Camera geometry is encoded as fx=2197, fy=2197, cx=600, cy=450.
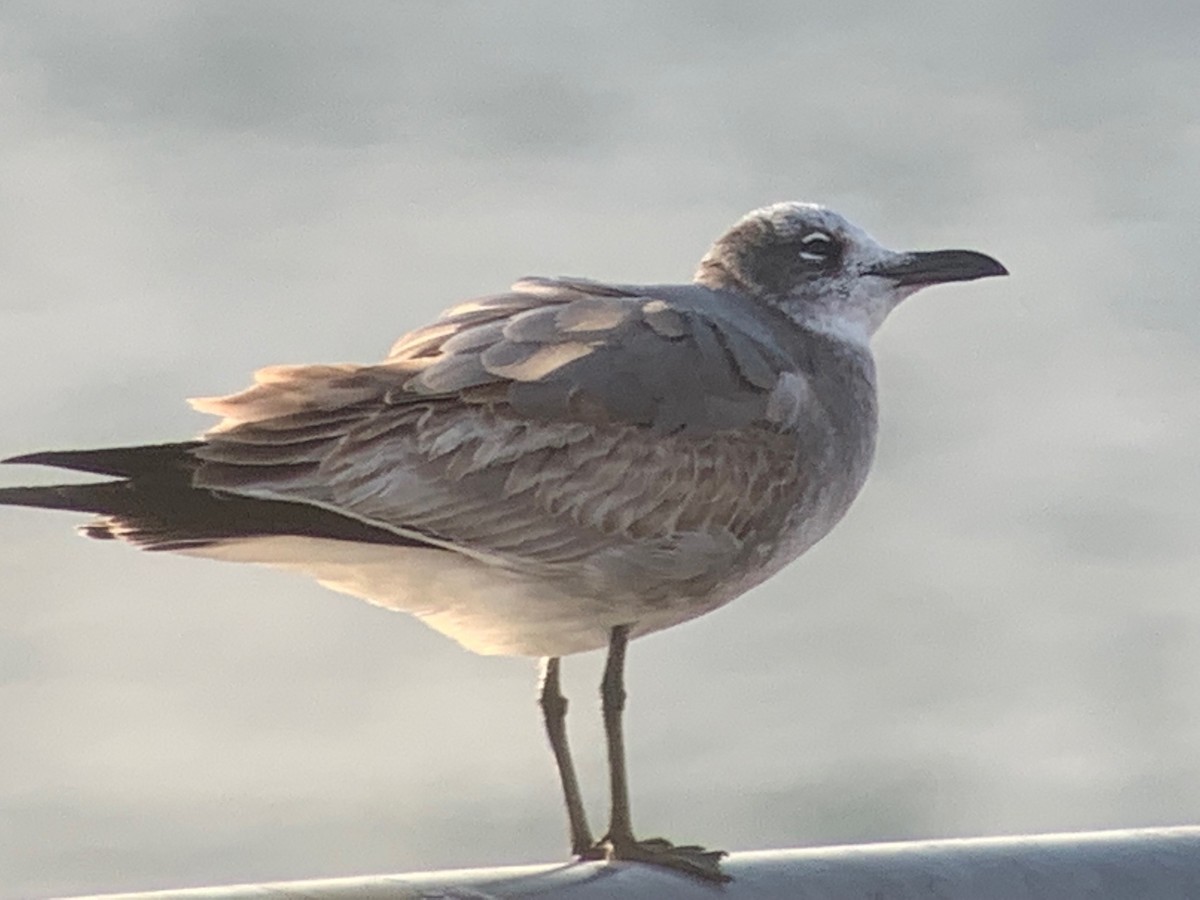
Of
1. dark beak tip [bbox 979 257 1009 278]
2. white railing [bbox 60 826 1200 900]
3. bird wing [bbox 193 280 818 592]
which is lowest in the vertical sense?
white railing [bbox 60 826 1200 900]

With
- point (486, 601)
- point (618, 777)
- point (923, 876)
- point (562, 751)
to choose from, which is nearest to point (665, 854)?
point (618, 777)

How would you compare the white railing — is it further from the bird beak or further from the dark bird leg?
the bird beak

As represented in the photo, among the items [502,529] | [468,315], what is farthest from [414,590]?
[468,315]

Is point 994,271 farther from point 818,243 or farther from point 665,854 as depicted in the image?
point 665,854

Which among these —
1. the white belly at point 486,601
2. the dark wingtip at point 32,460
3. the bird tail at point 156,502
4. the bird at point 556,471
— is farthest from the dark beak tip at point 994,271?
the dark wingtip at point 32,460

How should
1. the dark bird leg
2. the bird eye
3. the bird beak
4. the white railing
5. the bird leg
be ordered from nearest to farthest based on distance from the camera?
the white railing < the dark bird leg < the bird leg < the bird beak < the bird eye

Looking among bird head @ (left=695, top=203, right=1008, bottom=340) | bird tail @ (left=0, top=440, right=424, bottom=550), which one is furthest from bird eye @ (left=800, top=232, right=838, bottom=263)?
bird tail @ (left=0, top=440, right=424, bottom=550)

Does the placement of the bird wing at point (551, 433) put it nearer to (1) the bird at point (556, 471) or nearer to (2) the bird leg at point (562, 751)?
(1) the bird at point (556, 471)
